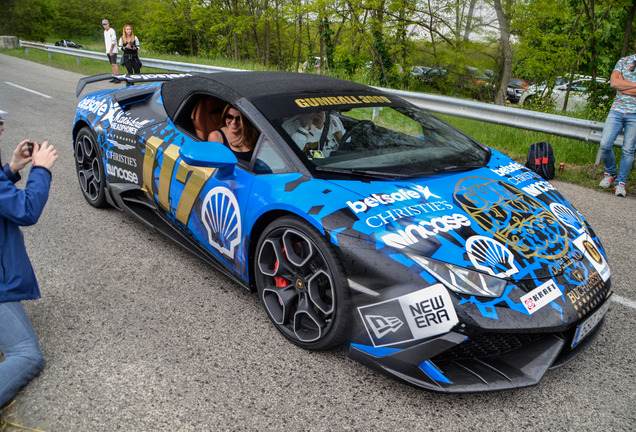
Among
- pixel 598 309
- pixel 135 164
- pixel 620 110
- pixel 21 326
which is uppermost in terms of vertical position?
pixel 620 110

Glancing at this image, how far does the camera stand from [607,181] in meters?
5.57

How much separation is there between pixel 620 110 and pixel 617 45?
30.6 feet

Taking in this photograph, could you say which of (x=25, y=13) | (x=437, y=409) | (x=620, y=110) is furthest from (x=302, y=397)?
(x=25, y=13)

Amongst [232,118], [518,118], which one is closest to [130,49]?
[518,118]

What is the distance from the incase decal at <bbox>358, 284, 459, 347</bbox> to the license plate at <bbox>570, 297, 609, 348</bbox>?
0.65m

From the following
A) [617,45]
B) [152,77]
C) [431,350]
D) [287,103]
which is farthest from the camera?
[617,45]

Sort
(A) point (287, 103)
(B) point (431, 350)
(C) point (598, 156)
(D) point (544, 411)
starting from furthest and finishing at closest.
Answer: (C) point (598, 156)
(A) point (287, 103)
(D) point (544, 411)
(B) point (431, 350)

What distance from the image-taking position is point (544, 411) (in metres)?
2.17

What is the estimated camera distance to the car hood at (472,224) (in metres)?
2.18

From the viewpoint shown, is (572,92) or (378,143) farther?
(572,92)

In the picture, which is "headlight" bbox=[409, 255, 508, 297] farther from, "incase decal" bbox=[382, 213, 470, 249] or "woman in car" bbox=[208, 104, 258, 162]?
"woman in car" bbox=[208, 104, 258, 162]

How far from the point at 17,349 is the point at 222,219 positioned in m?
1.23

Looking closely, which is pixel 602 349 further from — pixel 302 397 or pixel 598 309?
pixel 302 397

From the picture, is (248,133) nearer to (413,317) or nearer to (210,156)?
(210,156)
